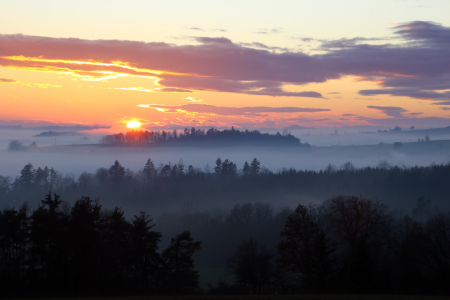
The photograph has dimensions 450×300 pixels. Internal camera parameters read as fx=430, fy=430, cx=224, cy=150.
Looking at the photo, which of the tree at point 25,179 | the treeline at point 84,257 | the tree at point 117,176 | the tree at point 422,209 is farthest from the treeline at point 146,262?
the tree at point 117,176

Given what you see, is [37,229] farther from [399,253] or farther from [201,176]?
[201,176]

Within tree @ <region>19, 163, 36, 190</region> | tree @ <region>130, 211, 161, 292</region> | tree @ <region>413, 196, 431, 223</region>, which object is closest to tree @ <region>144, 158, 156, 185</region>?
tree @ <region>19, 163, 36, 190</region>

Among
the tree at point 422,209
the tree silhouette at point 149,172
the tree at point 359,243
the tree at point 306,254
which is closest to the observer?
the tree at point 359,243

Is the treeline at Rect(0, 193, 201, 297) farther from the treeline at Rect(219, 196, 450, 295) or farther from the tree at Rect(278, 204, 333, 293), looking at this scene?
the tree at Rect(278, 204, 333, 293)

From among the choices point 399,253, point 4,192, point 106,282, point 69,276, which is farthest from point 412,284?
point 4,192

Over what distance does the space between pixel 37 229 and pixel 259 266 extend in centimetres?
2126

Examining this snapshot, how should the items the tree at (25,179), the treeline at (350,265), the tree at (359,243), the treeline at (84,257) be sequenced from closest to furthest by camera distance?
1. the tree at (359,243)
2. the treeline at (350,265)
3. the treeline at (84,257)
4. the tree at (25,179)

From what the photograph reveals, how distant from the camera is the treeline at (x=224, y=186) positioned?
5910 inches

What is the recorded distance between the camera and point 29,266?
119 feet

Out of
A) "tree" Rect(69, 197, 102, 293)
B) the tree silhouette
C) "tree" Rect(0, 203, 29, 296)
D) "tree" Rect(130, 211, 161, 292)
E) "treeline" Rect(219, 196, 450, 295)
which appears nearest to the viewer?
"treeline" Rect(219, 196, 450, 295)

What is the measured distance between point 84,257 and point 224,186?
147 m

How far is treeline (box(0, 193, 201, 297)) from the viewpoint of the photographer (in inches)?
1384

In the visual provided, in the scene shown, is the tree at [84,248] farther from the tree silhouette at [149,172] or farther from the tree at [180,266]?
the tree silhouette at [149,172]

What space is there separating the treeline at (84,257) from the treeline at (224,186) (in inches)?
4591
